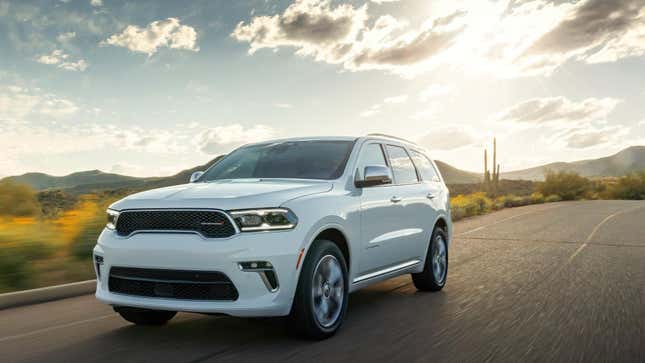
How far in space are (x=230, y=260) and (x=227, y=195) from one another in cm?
56

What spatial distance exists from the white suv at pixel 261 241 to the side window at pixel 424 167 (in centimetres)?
152

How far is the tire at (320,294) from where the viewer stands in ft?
17.3

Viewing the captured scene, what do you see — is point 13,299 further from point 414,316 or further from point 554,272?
point 554,272

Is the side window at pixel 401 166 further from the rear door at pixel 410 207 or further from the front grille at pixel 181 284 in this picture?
the front grille at pixel 181 284

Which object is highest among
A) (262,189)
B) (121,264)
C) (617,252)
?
(262,189)

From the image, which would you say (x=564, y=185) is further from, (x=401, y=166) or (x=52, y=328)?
(x=52, y=328)

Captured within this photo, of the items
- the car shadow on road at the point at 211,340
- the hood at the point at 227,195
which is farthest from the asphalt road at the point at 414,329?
the hood at the point at 227,195

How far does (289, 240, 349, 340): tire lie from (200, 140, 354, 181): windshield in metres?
0.87

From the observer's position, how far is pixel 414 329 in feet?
19.8

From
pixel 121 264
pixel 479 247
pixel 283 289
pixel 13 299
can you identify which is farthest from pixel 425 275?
pixel 479 247

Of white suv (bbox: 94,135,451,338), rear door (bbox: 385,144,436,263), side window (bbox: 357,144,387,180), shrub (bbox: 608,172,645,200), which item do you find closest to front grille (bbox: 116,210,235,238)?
white suv (bbox: 94,135,451,338)

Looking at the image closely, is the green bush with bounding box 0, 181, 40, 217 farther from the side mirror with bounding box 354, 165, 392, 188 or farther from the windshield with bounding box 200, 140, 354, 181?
the side mirror with bounding box 354, 165, 392, 188

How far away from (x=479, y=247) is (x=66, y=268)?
797cm

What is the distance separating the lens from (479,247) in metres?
A: 13.5
